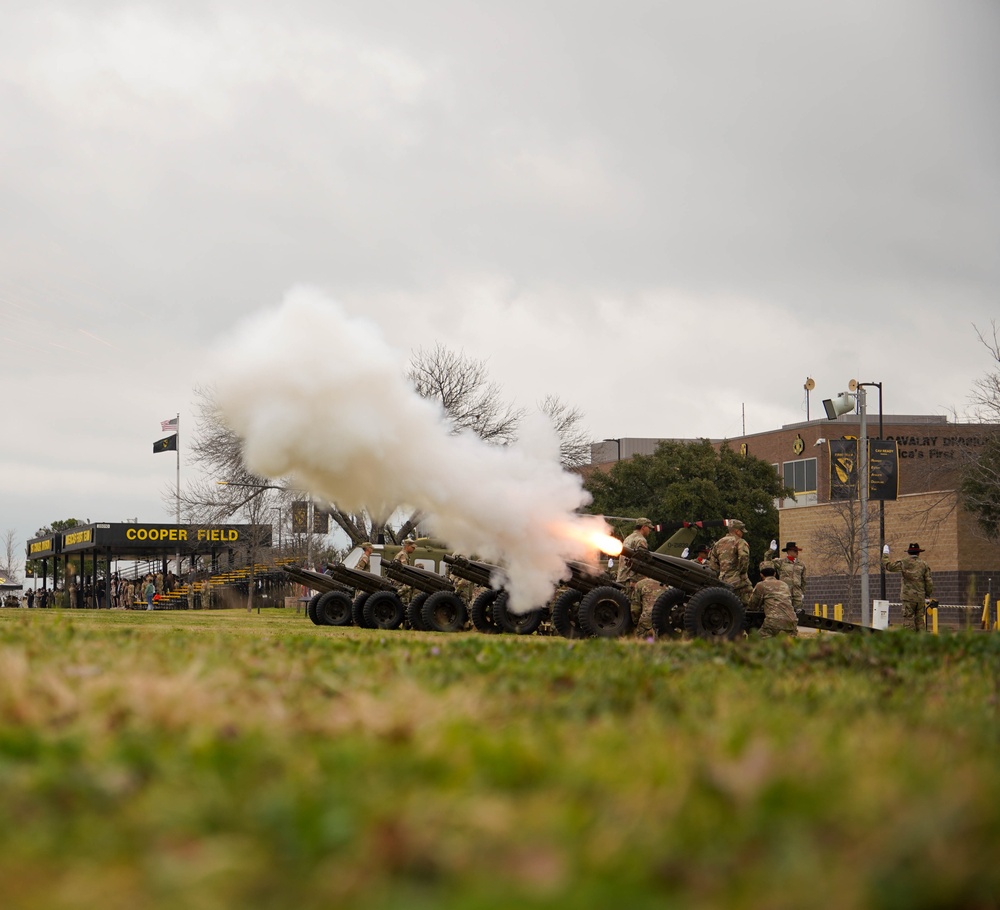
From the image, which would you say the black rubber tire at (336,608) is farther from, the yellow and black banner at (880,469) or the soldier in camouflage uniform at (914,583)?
the yellow and black banner at (880,469)

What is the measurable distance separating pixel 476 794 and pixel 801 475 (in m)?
62.4

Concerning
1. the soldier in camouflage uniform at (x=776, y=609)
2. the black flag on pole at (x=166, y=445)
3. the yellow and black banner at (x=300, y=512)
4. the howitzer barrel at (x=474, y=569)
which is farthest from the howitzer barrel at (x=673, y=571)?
the black flag on pole at (x=166, y=445)

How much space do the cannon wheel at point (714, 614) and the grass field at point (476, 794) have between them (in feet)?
35.6

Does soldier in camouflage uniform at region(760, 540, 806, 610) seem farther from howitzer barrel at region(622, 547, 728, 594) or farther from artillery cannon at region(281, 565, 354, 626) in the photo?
artillery cannon at region(281, 565, 354, 626)

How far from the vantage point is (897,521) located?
44.8m

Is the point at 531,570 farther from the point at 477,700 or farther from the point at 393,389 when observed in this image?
the point at 477,700

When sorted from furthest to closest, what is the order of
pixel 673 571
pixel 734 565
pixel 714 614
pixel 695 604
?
pixel 734 565
pixel 673 571
pixel 714 614
pixel 695 604

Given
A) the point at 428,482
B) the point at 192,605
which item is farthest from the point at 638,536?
the point at 192,605

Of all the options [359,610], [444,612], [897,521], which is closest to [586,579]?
[444,612]

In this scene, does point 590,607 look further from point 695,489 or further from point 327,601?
point 695,489

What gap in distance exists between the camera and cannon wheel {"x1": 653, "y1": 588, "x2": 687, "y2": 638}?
18.5 metres

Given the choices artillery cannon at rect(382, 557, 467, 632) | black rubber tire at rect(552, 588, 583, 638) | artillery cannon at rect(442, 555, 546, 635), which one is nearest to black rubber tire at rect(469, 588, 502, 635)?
artillery cannon at rect(442, 555, 546, 635)

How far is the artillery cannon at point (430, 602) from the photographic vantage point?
24016 mm

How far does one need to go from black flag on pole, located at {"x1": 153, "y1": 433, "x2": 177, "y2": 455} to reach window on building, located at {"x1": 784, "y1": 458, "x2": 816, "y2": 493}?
2987cm
